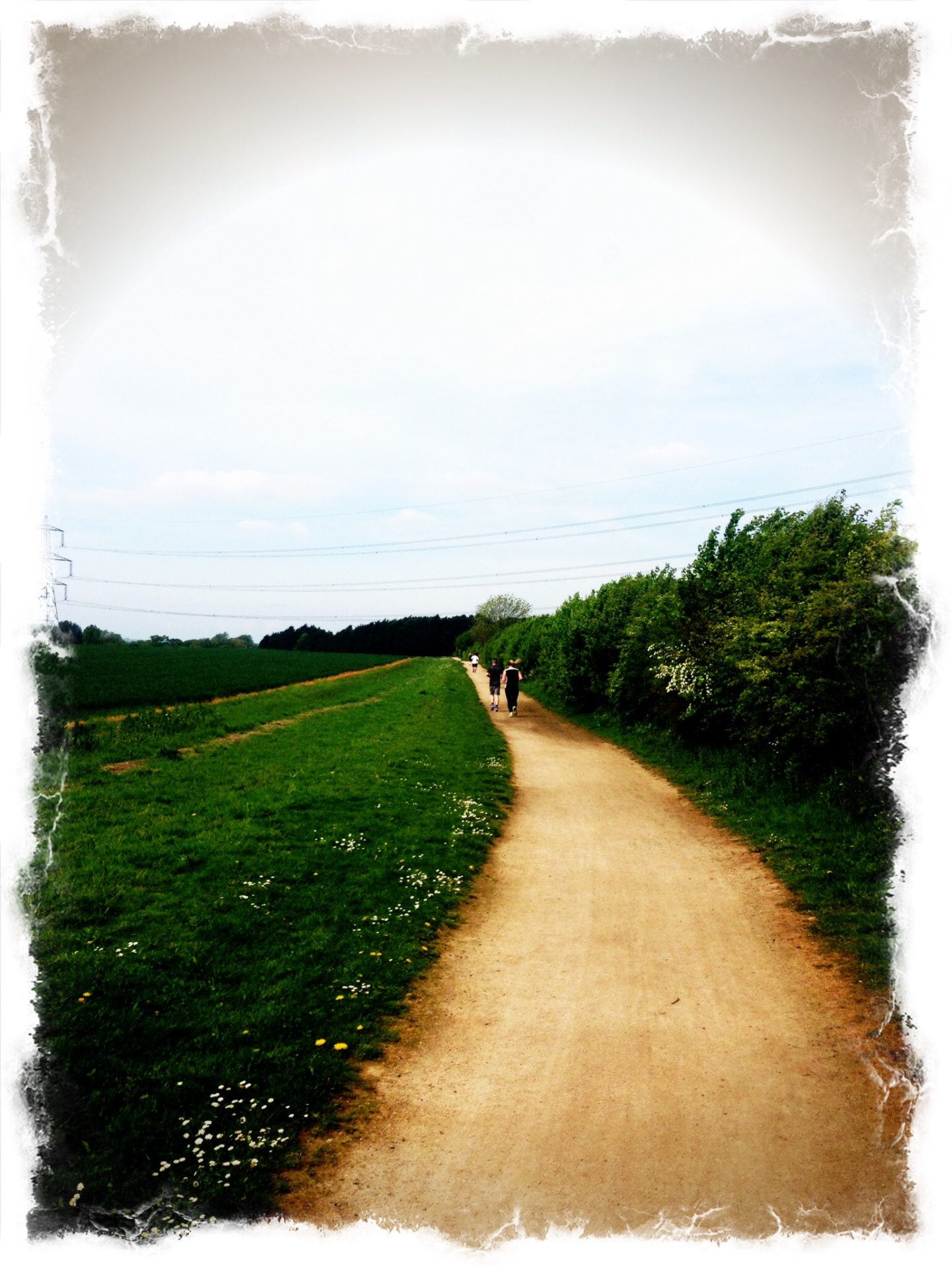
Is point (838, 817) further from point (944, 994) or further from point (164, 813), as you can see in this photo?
point (164, 813)

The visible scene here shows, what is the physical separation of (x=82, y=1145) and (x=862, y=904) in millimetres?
7625

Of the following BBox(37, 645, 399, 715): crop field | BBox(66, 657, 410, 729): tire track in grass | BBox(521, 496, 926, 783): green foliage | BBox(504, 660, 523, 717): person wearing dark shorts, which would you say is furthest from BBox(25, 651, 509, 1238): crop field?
BBox(504, 660, 523, 717): person wearing dark shorts

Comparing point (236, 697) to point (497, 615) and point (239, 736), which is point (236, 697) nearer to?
point (239, 736)

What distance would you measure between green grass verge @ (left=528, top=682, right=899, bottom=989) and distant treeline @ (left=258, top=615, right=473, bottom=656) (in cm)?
12570

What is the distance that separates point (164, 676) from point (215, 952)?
3921 cm

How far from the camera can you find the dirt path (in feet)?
12.1

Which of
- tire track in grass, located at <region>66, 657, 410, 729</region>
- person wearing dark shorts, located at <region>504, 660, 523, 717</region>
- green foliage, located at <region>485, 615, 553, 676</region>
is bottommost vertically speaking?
tire track in grass, located at <region>66, 657, 410, 729</region>

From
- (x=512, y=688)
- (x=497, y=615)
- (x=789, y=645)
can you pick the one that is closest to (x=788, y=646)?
(x=789, y=645)

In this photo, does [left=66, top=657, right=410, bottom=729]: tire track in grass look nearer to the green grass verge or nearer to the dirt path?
the dirt path

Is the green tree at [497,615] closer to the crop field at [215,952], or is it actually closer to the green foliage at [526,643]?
the green foliage at [526,643]

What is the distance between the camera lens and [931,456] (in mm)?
4305

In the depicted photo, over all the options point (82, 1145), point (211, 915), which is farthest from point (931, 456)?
point (211, 915)

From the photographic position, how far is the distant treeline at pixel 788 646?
9359mm

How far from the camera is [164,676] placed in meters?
41.6
